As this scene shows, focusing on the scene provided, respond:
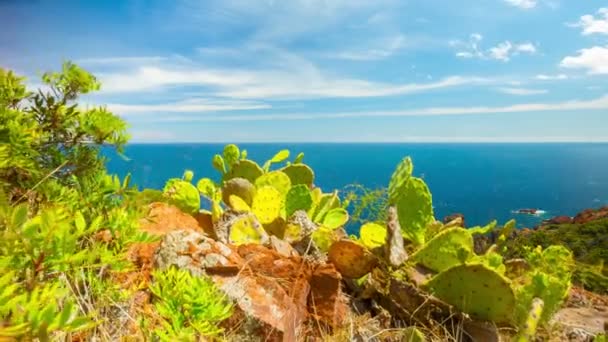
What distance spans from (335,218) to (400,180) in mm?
677

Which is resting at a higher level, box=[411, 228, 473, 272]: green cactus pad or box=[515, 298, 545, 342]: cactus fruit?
box=[411, 228, 473, 272]: green cactus pad

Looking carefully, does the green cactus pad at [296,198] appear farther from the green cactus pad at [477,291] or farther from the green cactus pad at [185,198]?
the green cactus pad at [477,291]

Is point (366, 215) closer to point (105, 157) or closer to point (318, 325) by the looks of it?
point (318, 325)

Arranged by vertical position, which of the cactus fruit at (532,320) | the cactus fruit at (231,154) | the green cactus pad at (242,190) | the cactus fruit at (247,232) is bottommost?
the cactus fruit at (532,320)

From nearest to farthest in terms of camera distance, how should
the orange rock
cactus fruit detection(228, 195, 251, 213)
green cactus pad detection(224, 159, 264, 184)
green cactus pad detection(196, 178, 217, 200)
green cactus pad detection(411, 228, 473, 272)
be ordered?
green cactus pad detection(411, 228, 473, 272) < the orange rock < cactus fruit detection(228, 195, 251, 213) < green cactus pad detection(196, 178, 217, 200) < green cactus pad detection(224, 159, 264, 184)

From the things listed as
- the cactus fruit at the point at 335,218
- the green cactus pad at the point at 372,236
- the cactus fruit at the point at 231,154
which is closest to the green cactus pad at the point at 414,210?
the green cactus pad at the point at 372,236

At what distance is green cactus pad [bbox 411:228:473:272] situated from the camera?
7.86ft

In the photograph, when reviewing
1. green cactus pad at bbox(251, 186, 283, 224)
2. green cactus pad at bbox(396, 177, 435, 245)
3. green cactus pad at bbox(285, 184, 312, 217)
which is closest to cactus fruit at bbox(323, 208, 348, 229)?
green cactus pad at bbox(285, 184, 312, 217)

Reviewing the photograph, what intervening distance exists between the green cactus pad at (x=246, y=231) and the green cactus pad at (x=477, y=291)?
3.26 feet

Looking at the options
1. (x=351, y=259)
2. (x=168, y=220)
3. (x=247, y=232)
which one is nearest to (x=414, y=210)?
(x=351, y=259)

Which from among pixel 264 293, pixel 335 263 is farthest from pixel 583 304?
pixel 264 293

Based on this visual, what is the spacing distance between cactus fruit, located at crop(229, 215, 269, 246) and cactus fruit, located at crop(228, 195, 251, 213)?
309mm

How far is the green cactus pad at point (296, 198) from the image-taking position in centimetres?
307

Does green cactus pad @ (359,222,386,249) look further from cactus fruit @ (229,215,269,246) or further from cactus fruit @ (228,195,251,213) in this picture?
cactus fruit @ (228,195,251,213)
